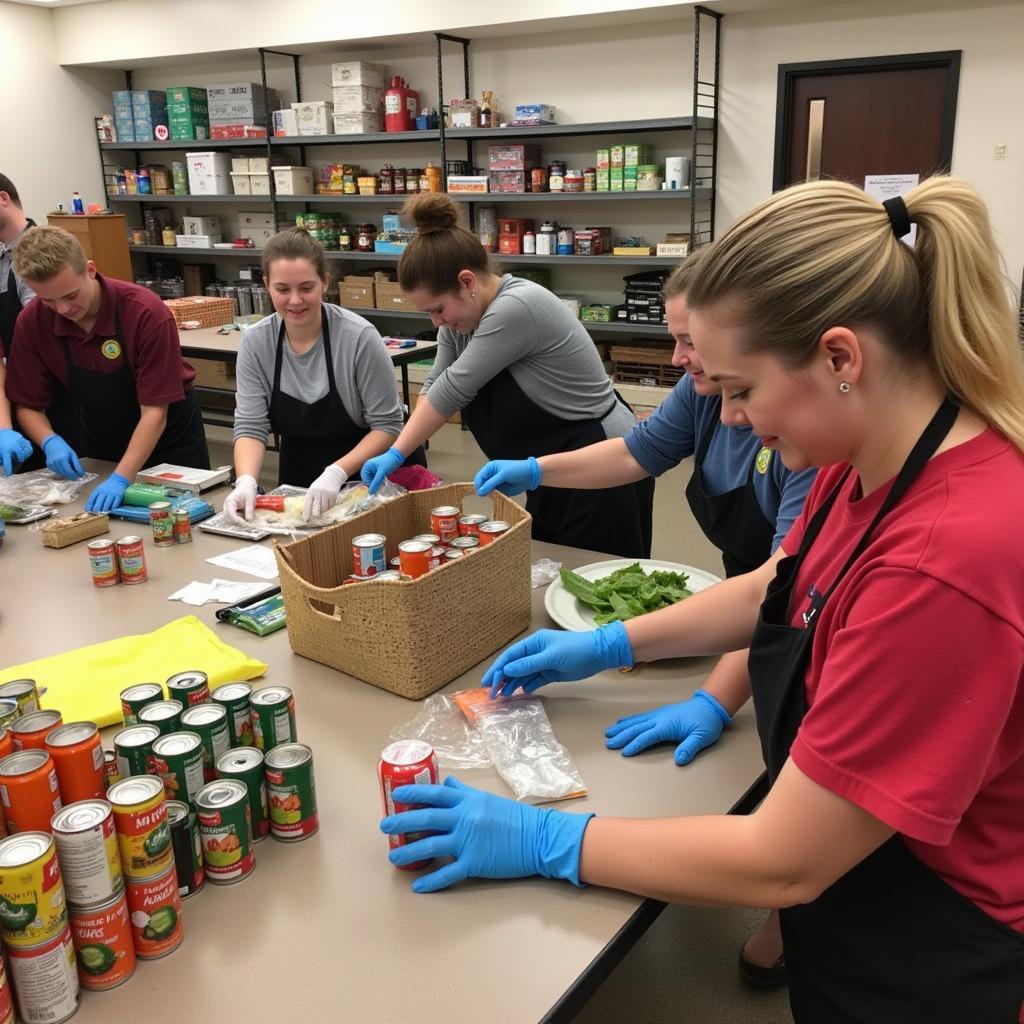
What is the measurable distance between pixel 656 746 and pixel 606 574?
602mm

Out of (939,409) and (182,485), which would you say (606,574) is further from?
(182,485)

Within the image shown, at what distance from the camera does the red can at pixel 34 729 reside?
1002 mm

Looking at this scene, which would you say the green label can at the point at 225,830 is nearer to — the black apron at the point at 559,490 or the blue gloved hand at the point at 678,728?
the blue gloved hand at the point at 678,728

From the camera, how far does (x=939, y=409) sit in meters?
0.91

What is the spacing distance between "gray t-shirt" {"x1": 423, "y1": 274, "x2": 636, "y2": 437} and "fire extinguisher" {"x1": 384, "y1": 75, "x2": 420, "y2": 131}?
415 centimetres

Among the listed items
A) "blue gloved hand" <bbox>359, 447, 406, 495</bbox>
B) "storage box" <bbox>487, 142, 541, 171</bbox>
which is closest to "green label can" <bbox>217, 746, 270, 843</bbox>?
"blue gloved hand" <bbox>359, 447, 406, 495</bbox>

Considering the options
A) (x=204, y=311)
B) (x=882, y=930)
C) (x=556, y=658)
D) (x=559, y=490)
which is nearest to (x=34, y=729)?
(x=556, y=658)

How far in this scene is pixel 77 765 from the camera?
Answer: 3.10 ft

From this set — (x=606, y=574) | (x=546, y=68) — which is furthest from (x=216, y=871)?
(x=546, y=68)

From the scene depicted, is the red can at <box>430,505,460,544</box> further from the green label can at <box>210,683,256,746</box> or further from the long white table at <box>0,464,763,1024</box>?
the green label can at <box>210,683,256,746</box>

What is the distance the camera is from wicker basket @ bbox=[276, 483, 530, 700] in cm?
140

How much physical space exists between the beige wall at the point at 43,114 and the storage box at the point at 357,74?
279 centimetres

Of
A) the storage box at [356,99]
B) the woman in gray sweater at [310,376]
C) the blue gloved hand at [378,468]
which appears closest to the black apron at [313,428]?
→ the woman in gray sweater at [310,376]

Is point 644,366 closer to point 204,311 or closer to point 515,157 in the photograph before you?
point 515,157
